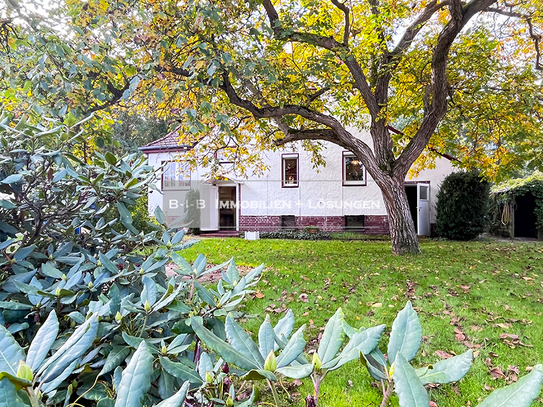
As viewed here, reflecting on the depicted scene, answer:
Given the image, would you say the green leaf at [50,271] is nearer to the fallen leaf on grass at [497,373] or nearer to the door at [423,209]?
the fallen leaf on grass at [497,373]

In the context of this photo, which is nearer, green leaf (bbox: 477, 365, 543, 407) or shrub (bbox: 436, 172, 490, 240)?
green leaf (bbox: 477, 365, 543, 407)

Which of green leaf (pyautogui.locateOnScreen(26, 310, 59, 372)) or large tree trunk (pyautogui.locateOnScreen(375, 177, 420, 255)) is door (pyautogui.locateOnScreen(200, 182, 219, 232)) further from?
green leaf (pyautogui.locateOnScreen(26, 310, 59, 372))

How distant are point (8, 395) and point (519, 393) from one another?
2.50 feet

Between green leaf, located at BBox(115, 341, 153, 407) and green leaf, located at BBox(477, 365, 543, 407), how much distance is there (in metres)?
0.56

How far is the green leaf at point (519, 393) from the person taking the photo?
1.43 ft

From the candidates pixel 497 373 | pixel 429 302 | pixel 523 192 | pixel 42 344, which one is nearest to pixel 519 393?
pixel 42 344

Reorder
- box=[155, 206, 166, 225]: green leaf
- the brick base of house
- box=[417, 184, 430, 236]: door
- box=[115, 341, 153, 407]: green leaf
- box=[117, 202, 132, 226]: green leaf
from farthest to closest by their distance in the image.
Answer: the brick base of house, box=[417, 184, 430, 236]: door, box=[155, 206, 166, 225]: green leaf, box=[117, 202, 132, 226]: green leaf, box=[115, 341, 153, 407]: green leaf

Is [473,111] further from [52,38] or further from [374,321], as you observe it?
[52,38]

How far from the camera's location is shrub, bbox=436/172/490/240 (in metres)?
12.4

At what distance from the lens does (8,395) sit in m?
0.48

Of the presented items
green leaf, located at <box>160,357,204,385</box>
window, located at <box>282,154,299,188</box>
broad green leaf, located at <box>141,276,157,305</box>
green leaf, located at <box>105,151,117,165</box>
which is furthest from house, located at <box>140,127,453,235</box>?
green leaf, located at <box>160,357,204,385</box>

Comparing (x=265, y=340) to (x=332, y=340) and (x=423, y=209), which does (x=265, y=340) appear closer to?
(x=332, y=340)

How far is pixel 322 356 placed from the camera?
2.27 ft

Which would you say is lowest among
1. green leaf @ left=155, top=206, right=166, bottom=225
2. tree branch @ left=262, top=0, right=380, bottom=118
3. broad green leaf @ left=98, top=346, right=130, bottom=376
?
broad green leaf @ left=98, top=346, right=130, bottom=376
